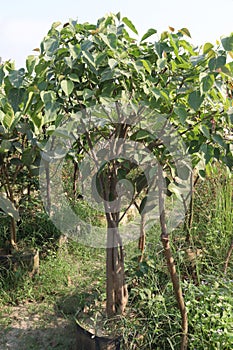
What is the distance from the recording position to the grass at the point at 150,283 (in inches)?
83.2

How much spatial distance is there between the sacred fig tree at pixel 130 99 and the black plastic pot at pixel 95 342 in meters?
0.30

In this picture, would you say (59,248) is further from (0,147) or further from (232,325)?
(232,325)

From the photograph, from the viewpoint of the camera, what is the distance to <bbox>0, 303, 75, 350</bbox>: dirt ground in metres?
2.38

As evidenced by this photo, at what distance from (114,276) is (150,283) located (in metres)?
0.43

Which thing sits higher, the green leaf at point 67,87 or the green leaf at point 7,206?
the green leaf at point 67,87

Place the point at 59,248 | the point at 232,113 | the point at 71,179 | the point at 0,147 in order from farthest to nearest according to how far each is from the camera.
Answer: the point at 71,179 → the point at 59,248 → the point at 0,147 → the point at 232,113

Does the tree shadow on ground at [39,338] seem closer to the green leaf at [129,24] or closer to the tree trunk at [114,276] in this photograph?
the tree trunk at [114,276]

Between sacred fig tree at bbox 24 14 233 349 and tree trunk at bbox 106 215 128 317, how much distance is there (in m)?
0.02

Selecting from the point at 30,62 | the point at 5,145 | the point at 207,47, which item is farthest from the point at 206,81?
the point at 5,145

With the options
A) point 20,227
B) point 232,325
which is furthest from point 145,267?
point 20,227

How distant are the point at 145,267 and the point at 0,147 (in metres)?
0.96

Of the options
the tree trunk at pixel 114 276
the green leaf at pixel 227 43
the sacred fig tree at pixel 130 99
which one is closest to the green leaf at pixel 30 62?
the sacred fig tree at pixel 130 99

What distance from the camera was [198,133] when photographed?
1.93 metres

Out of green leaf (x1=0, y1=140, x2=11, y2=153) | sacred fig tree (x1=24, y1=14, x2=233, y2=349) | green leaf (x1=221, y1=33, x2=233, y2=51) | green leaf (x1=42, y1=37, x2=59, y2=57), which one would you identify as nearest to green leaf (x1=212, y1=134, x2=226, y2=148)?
sacred fig tree (x1=24, y1=14, x2=233, y2=349)
